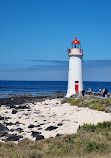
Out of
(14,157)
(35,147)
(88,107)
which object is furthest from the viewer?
(88,107)

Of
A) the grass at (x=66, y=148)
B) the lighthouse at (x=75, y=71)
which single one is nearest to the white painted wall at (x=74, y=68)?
the lighthouse at (x=75, y=71)

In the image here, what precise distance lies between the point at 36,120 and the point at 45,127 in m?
2.62

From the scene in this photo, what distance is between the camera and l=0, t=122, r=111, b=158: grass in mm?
8195

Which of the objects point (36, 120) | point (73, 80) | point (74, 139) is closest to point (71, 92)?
point (73, 80)

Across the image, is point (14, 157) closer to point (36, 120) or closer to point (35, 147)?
point (35, 147)

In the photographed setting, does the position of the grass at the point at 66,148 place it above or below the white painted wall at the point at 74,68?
below

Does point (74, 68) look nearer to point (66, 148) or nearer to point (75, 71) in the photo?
point (75, 71)

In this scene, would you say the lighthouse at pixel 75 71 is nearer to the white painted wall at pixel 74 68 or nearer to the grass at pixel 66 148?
the white painted wall at pixel 74 68

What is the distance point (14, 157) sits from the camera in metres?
7.76

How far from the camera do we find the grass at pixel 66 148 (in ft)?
26.9

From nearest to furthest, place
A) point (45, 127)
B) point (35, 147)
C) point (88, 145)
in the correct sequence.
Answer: point (88, 145) → point (35, 147) → point (45, 127)

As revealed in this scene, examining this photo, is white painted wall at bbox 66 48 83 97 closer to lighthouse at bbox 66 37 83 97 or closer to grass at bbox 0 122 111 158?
lighthouse at bbox 66 37 83 97

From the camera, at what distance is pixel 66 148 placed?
8.95 metres

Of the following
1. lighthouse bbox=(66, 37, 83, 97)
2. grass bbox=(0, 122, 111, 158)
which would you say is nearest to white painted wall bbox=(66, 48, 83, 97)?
lighthouse bbox=(66, 37, 83, 97)
